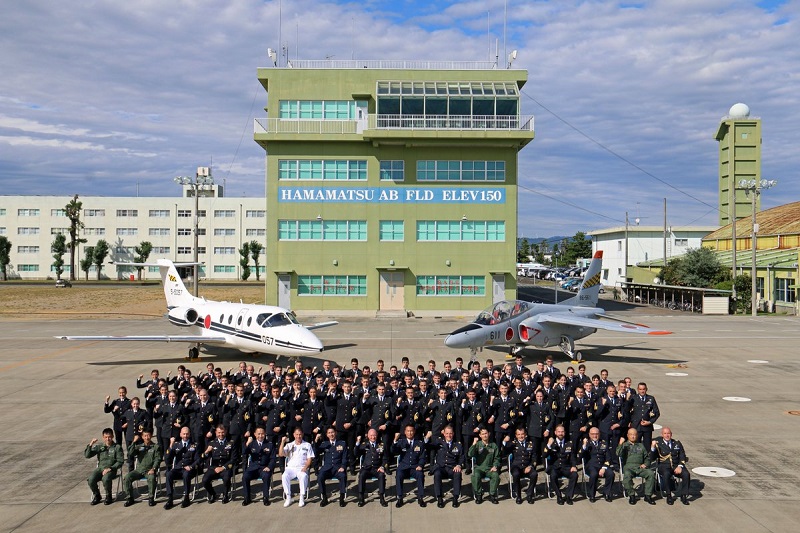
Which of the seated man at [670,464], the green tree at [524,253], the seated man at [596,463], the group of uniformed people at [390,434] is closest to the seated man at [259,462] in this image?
the group of uniformed people at [390,434]

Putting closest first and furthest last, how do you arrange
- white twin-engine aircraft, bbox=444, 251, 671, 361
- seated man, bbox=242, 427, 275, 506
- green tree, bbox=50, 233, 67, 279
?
1. seated man, bbox=242, 427, 275, 506
2. white twin-engine aircraft, bbox=444, 251, 671, 361
3. green tree, bbox=50, 233, 67, 279

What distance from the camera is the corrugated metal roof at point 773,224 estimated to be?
2458 inches

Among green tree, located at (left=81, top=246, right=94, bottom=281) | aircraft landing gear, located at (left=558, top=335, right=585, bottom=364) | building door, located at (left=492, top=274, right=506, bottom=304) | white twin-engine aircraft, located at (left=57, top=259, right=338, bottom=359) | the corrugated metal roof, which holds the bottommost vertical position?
aircraft landing gear, located at (left=558, top=335, right=585, bottom=364)

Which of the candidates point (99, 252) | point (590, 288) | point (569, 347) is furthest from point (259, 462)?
point (99, 252)

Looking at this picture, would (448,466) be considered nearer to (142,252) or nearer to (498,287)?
(498,287)

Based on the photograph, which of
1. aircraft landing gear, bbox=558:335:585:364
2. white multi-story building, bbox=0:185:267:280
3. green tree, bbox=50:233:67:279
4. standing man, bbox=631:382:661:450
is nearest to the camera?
standing man, bbox=631:382:661:450

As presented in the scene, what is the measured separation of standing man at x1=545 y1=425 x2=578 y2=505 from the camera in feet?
35.7

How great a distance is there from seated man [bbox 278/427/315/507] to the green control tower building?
3517 cm

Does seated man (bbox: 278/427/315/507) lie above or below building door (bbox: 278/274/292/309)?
below

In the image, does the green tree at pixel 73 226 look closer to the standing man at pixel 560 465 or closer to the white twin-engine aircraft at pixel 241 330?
the white twin-engine aircraft at pixel 241 330

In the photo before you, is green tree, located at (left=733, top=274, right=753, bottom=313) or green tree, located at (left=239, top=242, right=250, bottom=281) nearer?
green tree, located at (left=733, top=274, right=753, bottom=313)

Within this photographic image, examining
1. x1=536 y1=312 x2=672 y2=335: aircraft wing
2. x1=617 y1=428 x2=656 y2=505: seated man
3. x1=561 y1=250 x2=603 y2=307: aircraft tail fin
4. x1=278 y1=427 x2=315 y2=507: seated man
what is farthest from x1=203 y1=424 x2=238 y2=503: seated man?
x1=561 y1=250 x2=603 y2=307: aircraft tail fin

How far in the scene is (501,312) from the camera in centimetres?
2486

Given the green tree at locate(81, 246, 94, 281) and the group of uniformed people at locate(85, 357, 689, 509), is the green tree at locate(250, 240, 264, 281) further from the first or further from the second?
the group of uniformed people at locate(85, 357, 689, 509)
